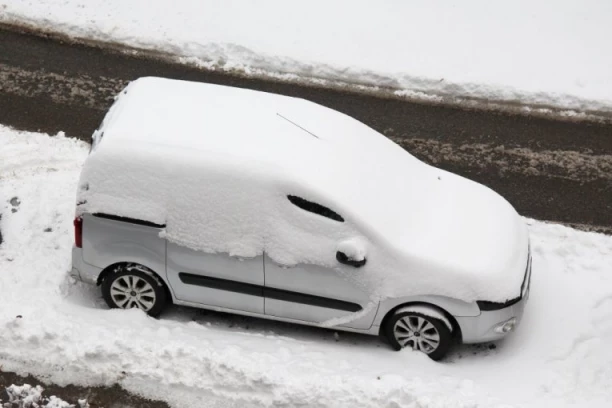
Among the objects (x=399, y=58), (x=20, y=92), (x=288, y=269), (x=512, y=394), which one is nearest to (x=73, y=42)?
(x=20, y=92)

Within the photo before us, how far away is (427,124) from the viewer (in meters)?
11.3

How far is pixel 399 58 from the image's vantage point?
1270 cm

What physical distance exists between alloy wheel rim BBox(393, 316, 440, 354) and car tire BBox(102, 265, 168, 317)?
2257mm

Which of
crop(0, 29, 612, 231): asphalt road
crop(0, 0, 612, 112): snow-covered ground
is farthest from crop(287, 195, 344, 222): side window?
crop(0, 0, 612, 112): snow-covered ground

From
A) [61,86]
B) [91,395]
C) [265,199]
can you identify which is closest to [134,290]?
[91,395]

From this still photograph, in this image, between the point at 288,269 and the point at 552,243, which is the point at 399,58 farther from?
the point at 288,269

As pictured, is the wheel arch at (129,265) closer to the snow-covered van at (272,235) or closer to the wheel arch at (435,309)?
the snow-covered van at (272,235)

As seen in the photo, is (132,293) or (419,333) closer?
(419,333)

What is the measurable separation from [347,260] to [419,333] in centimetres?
106

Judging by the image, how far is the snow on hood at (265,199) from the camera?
7.07 meters

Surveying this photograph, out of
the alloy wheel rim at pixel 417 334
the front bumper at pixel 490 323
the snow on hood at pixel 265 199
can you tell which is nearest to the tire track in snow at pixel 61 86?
the snow on hood at pixel 265 199

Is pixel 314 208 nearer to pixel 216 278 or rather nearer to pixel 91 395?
pixel 216 278

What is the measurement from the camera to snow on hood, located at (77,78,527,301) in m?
7.07

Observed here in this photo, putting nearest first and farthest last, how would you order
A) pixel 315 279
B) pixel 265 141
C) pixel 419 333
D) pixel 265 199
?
pixel 265 199
pixel 315 279
pixel 265 141
pixel 419 333
